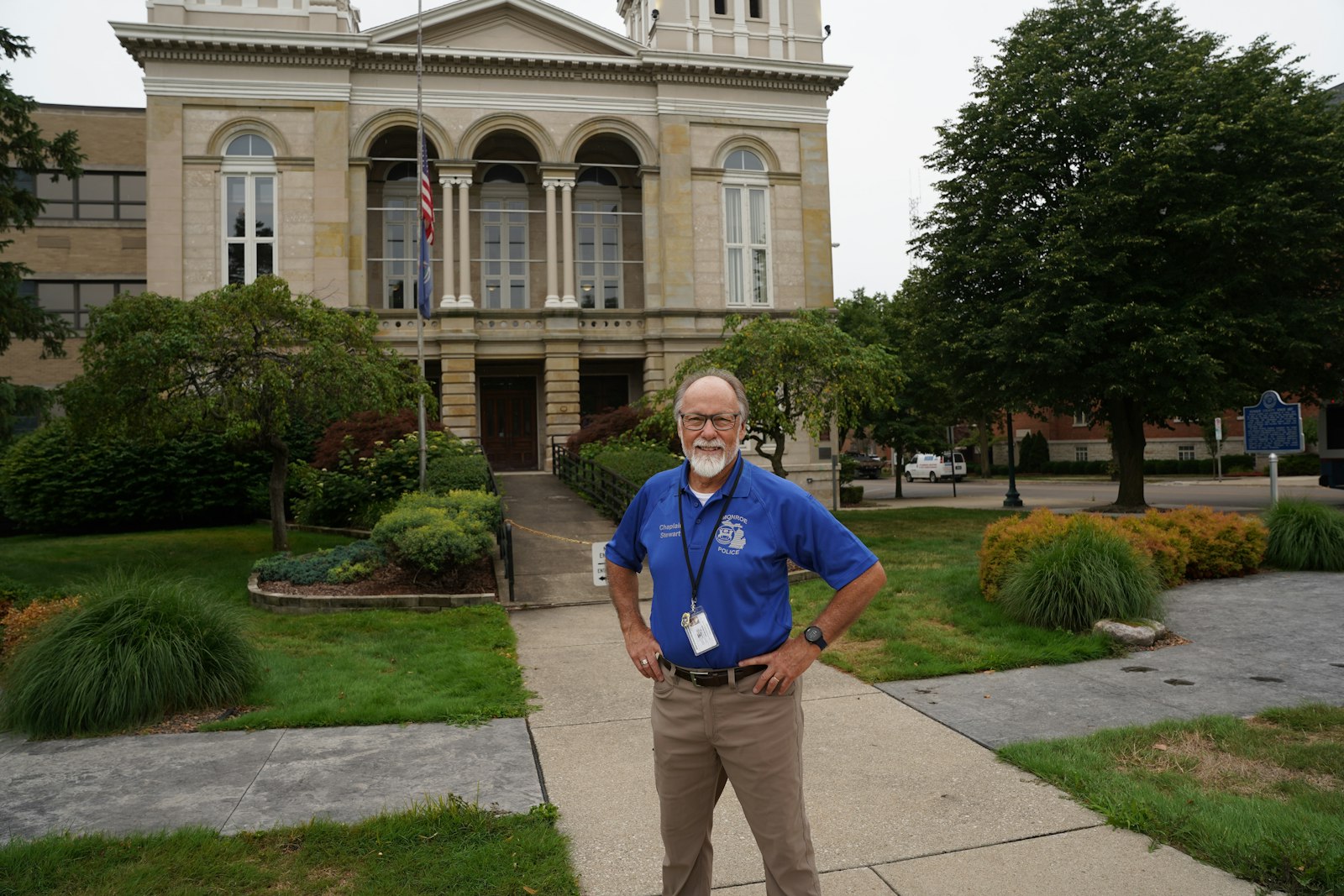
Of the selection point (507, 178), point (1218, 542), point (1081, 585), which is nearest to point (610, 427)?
point (507, 178)

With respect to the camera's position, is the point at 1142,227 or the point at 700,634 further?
the point at 1142,227

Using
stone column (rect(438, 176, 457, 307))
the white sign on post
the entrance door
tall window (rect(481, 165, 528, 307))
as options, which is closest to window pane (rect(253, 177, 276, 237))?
stone column (rect(438, 176, 457, 307))

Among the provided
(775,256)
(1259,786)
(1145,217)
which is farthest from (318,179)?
(1259,786)

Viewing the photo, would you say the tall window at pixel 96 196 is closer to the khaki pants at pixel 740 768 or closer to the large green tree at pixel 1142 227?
the large green tree at pixel 1142 227

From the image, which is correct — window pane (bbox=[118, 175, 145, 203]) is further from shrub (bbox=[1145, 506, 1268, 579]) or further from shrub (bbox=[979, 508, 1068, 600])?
shrub (bbox=[1145, 506, 1268, 579])

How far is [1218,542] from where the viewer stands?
468 inches

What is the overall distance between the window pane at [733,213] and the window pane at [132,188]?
2258cm

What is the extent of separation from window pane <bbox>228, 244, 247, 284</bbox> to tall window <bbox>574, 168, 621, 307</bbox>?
11.2m

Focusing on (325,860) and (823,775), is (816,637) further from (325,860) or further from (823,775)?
(325,860)

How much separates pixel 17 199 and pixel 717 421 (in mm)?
17689

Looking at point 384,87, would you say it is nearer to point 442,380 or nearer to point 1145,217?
point 442,380

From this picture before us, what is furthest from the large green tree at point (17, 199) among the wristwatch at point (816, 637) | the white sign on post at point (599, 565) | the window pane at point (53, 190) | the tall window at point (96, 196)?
the window pane at point (53, 190)

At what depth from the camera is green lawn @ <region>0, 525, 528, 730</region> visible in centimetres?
703

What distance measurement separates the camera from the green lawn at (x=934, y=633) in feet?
27.3
